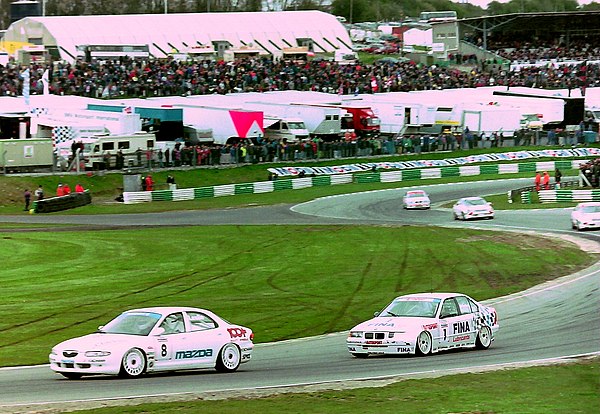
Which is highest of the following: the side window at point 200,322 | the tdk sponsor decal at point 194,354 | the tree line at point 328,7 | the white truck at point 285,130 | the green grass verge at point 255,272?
the tree line at point 328,7

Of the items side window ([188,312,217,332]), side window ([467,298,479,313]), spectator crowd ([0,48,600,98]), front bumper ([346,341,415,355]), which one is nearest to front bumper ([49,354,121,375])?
side window ([188,312,217,332])

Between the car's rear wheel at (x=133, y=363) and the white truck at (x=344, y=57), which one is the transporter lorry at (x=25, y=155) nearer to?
the car's rear wheel at (x=133, y=363)

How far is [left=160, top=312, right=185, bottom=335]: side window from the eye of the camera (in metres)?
19.0

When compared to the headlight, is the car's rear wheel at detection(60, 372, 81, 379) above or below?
below

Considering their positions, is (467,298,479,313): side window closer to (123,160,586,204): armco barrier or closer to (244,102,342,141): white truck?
(123,160,586,204): armco barrier

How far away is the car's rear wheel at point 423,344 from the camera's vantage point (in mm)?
21391

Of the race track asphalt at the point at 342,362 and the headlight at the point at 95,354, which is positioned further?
the headlight at the point at 95,354

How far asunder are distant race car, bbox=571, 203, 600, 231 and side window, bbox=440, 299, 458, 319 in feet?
85.4

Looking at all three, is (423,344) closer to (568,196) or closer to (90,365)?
(90,365)

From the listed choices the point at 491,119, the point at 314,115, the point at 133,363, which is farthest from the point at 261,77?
the point at 133,363

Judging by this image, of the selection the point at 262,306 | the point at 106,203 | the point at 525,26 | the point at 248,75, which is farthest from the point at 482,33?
the point at 262,306

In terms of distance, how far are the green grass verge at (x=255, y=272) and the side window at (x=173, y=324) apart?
10.7 ft

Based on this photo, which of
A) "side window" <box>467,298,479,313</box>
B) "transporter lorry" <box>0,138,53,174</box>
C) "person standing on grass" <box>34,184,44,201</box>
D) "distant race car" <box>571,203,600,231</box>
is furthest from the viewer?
"transporter lorry" <box>0,138,53,174</box>

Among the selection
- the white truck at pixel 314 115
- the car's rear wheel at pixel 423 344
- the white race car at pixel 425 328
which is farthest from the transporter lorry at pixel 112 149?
the car's rear wheel at pixel 423 344
